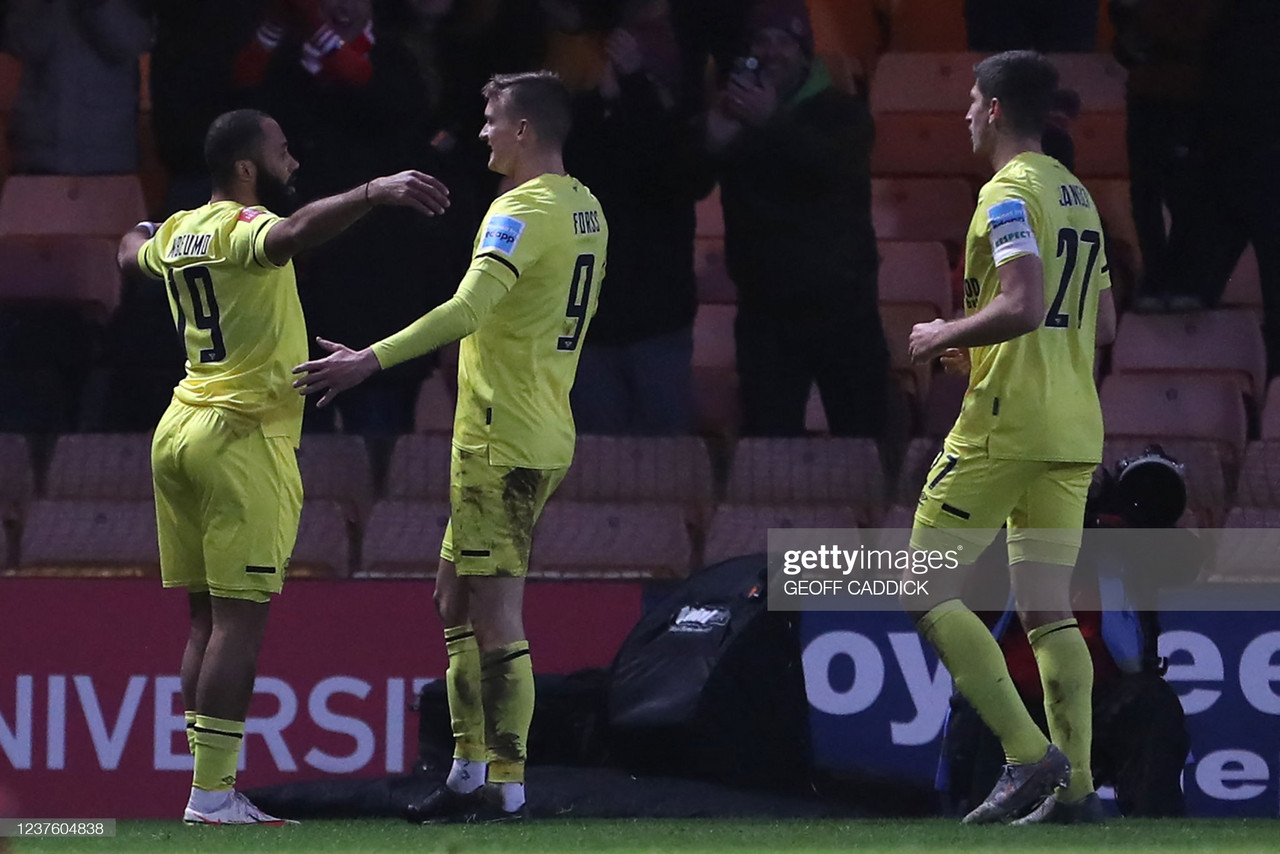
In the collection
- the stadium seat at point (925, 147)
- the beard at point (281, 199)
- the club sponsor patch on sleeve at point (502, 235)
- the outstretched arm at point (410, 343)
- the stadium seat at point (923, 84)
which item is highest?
the stadium seat at point (923, 84)

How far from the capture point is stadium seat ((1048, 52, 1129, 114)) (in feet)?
27.0

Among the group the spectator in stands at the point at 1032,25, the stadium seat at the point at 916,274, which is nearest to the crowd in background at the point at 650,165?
the spectator in stands at the point at 1032,25

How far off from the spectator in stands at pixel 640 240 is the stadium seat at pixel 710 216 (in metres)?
0.09

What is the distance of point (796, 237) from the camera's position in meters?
7.46

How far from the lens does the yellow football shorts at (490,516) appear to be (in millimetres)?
5141

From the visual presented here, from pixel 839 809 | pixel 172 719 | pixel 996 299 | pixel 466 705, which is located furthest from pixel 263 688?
A: pixel 996 299

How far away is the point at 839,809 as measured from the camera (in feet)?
19.5

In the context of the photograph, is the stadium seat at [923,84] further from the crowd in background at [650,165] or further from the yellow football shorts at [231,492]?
the yellow football shorts at [231,492]

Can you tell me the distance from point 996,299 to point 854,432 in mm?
2495

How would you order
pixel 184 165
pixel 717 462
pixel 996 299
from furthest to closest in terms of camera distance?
1. pixel 184 165
2. pixel 717 462
3. pixel 996 299

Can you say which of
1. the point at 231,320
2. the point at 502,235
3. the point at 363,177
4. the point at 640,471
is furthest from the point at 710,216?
the point at 231,320

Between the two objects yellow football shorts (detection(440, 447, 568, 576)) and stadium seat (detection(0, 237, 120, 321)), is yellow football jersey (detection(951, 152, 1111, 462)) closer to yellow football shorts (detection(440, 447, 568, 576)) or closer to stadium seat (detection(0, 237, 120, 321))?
yellow football shorts (detection(440, 447, 568, 576))

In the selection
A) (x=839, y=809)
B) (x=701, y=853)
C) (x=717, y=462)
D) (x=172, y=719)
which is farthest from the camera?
(x=717, y=462)

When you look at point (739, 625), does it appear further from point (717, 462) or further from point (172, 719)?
point (172, 719)
